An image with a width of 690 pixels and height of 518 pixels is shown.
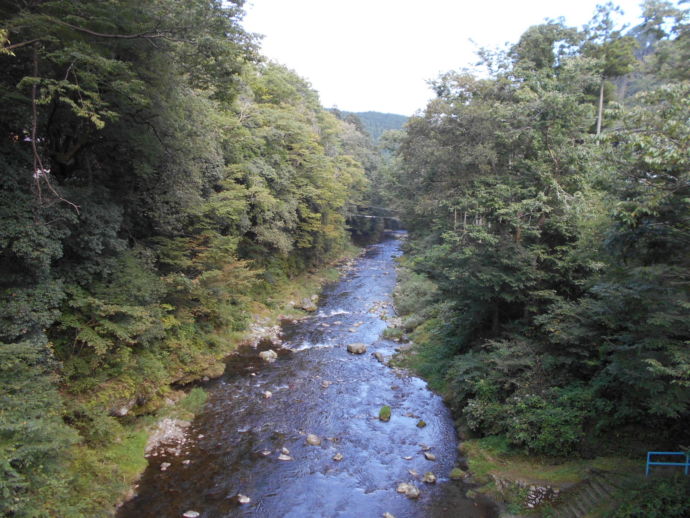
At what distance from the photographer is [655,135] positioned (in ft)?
23.6

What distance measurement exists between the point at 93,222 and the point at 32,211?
1.64 meters

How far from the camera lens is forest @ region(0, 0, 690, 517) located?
7516 millimetres

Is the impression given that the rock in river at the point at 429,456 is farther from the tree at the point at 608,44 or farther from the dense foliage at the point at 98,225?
the tree at the point at 608,44

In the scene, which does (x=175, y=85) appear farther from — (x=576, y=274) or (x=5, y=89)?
(x=576, y=274)

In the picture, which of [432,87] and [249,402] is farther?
[432,87]

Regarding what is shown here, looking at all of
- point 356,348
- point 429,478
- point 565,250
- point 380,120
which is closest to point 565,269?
point 565,250

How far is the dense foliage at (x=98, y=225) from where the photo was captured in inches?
Result: 304

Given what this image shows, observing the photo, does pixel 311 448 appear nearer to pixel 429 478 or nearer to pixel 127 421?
pixel 429 478

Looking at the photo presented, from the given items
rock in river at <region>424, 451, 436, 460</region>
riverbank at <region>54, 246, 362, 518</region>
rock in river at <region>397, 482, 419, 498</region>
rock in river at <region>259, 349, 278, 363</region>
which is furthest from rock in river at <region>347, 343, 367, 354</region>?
rock in river at <region>397, 482, 419, 498</region>

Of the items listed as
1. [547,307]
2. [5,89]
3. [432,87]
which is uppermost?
[432,87]

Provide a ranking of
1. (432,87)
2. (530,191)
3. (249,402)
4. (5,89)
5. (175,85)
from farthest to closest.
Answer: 1. (432,87)
2. (530,191)
3. (249,402)
4. (175,85)
5. (5,89)

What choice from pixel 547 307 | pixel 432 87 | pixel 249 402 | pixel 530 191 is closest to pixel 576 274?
pixel 547 307

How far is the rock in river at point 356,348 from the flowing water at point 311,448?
33 centimetres

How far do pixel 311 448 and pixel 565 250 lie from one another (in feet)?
32.8
